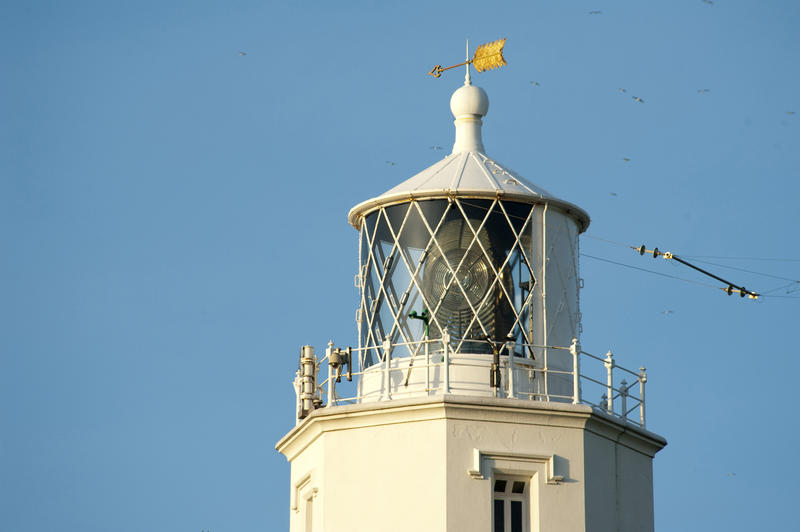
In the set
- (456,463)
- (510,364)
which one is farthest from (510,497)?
(510,364)

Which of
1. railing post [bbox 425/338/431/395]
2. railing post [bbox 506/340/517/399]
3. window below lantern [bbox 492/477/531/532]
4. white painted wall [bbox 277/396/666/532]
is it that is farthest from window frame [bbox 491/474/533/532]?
railing post [bbox 425/338/431/395]

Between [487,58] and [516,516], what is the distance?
7844 millimetres

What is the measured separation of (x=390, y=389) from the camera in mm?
27188

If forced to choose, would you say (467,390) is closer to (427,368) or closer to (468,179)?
(427,368)

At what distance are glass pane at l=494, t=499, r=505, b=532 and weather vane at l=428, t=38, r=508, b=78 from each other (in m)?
7.45

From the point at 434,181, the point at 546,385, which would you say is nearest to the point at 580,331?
the point at 546,385

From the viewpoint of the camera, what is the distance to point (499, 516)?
26359mm

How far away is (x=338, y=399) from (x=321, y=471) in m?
1.16

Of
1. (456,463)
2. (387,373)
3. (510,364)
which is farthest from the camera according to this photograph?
(387,373)

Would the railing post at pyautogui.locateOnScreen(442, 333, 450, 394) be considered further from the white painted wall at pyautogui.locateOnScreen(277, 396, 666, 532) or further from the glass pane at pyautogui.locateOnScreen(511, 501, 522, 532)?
the glass pane at pyautogui.locateOnScreen(511, 501, 522, 532)

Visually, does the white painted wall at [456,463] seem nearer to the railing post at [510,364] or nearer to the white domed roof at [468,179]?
the railing post at [510,364]

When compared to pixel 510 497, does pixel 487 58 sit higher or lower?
higher

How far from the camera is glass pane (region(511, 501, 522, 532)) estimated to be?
26.4m

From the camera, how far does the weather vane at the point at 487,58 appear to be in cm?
2920
